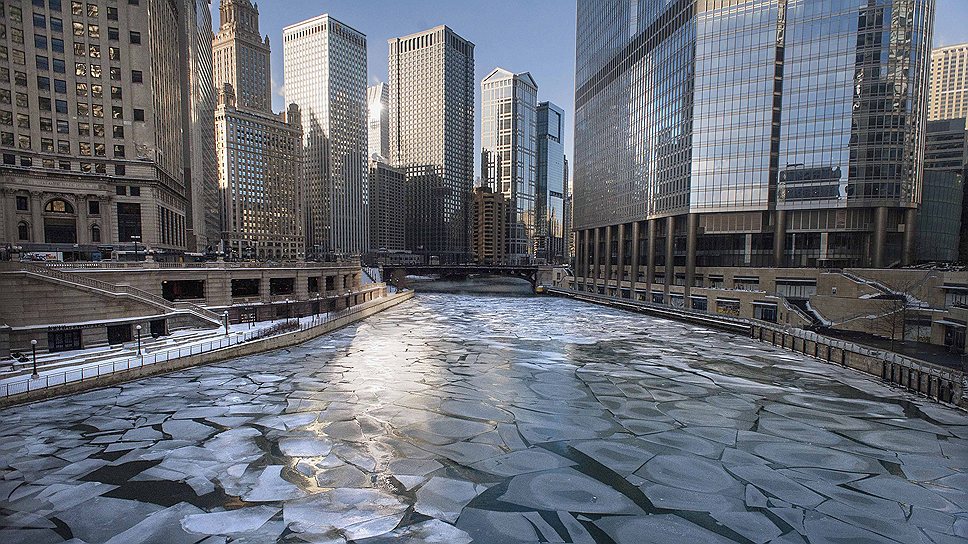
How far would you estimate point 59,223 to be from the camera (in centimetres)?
5716

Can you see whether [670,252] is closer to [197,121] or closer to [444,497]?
[444,497]

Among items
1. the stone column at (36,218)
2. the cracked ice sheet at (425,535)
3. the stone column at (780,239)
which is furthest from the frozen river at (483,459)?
the stone column at (36,218)

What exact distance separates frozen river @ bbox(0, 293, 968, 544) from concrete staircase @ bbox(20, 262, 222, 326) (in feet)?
45.9

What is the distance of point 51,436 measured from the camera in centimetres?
1905

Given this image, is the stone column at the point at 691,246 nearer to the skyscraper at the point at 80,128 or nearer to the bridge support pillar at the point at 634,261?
the bridge support pillar at the point at 634,261

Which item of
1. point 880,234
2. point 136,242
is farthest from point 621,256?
point 136,242

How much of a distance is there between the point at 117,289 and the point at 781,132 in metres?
88.1

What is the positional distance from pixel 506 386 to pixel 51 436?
21.7 m

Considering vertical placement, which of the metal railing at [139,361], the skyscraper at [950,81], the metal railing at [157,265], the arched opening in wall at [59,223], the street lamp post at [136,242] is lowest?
the metal railing at [139,361]

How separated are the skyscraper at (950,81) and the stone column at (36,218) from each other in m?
223

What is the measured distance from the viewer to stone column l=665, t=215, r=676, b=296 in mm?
79812

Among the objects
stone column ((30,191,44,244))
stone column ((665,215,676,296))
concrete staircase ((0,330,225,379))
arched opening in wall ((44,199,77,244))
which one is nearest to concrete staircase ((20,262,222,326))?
concrete staircase ((0,330,225,379))

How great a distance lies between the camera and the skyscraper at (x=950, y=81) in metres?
142

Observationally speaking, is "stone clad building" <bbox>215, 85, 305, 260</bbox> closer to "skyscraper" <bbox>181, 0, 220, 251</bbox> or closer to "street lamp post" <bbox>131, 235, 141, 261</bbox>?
"skyscraper" <bbox>181, 0, 220, 251</bbox>
